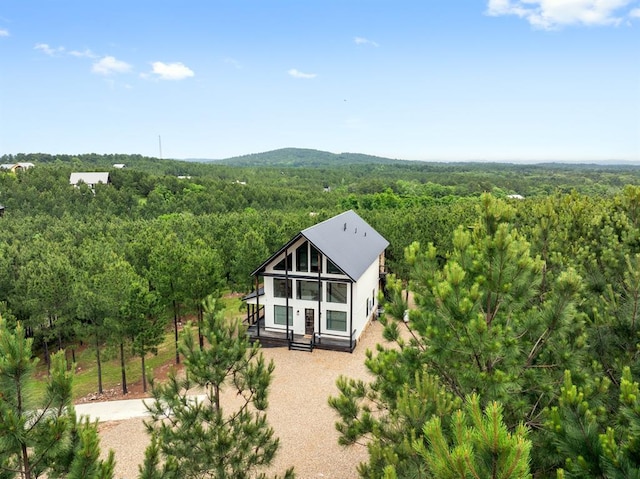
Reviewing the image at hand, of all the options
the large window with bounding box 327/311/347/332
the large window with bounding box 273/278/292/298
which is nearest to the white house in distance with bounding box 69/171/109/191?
the large window with bounding box 273/278/292/298

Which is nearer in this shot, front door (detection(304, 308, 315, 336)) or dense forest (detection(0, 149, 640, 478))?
dense forest (detection(0, 149, 640, 478))

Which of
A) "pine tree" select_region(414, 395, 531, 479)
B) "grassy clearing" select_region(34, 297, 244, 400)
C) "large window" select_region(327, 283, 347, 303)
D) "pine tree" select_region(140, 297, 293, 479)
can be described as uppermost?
"pine tree" select_region(414, 395, 531, 479)

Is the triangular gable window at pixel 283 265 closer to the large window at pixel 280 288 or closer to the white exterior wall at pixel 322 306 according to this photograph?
the white exterior wall at pixel 322 306

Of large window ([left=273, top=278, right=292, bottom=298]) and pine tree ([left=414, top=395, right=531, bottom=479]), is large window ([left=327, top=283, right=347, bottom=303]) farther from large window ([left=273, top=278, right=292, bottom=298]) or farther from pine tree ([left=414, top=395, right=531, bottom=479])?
pine tree ([left=414, top=395, right=531, bottom=479])

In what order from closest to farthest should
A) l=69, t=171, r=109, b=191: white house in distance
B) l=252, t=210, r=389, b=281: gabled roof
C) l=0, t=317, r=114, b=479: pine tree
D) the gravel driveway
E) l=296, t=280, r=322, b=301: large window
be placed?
l=0, t=317, r=114, b=479: pine tree < the gravel driveway < l=252, t=210, r=389, b=281: gabled roof < l=296, t=280, r=322, b=301: large window < l=69, t=171, r=109, b=191: white house in distance

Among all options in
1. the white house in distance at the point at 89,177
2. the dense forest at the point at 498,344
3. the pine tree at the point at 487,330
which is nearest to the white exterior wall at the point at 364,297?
the dense forest at the point at 498,344

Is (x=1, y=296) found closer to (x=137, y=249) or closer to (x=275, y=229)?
(x=137, y=249)

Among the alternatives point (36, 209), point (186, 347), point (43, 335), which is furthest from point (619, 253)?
point (36, 209)

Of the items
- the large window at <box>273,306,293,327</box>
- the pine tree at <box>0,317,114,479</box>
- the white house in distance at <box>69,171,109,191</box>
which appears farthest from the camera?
the white house in distance at <box>69,171,109,191</box>
